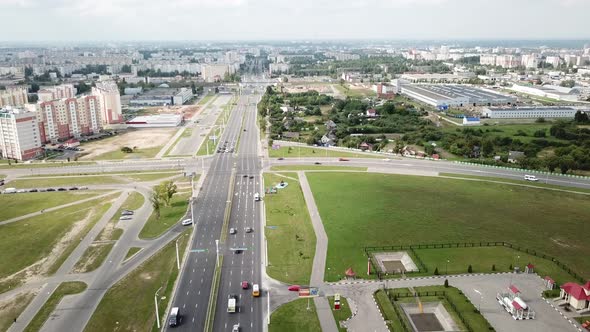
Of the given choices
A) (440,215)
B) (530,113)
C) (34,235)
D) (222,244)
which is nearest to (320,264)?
(222,244)

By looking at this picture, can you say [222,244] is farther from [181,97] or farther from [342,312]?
[181,97]

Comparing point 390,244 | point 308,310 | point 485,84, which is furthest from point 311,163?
point 485,84

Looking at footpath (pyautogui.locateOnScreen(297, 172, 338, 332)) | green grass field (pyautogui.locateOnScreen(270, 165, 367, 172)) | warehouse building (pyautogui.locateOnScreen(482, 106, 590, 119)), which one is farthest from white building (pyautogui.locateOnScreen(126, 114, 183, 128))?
warehouse building (pyautogui.locateOnScreen(482, 106, 590, 119))

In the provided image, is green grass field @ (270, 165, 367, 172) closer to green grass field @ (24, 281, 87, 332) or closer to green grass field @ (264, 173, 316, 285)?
green grass field @ (264, 173, 316, 285)

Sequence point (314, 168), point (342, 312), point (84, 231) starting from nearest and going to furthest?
point (342, 312), point (84, 231), point (314, 168)

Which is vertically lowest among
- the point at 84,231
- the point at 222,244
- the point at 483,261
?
the point at 483,261

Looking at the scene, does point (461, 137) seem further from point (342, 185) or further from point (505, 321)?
point (505, 321)
